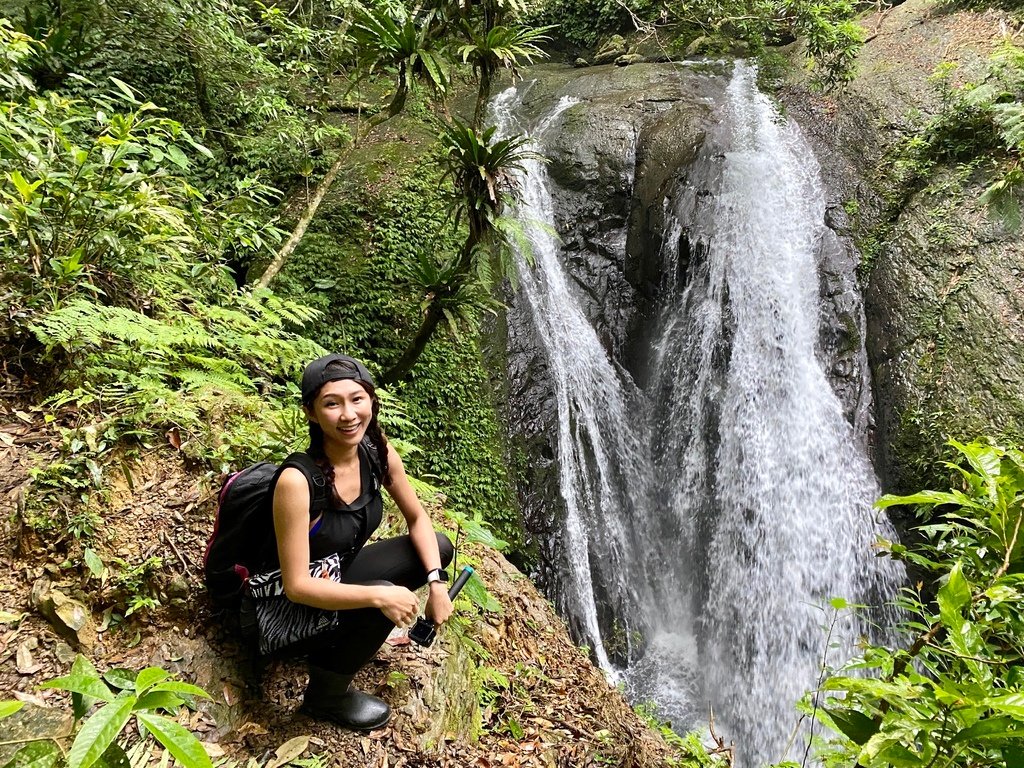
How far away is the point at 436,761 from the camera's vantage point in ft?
7.78

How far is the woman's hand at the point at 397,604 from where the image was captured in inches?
75.7

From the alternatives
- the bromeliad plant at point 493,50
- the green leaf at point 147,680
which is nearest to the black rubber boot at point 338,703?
the green leaf at point 147,680

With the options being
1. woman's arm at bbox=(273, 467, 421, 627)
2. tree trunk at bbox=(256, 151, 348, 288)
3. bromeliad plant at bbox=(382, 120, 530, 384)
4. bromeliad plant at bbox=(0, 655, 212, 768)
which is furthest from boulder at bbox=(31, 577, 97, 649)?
tree trunk at bbox=(256, 151, 348, 288)

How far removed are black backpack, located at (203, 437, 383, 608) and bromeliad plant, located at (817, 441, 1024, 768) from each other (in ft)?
5.78

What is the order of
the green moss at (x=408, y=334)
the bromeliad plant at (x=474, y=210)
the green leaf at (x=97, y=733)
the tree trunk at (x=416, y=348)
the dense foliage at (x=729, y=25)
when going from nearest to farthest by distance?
the green leaf at (x=97, y=733) → the bromeliad plant at (x=474, y=210) → the tree trunk at (x=416, y=348) → the green moss at (x=408, y=334) → the dense foliage at (x=729, y=25)

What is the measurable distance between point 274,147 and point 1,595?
261 inches

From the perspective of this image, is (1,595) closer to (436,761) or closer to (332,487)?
(332,487)

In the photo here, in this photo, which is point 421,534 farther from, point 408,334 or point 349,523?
point 408,334

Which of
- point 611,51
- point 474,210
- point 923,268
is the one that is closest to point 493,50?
point 474,210

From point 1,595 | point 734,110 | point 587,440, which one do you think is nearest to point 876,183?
point 734,110

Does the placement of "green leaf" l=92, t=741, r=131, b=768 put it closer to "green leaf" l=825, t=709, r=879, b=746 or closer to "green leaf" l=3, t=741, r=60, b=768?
"green leaf" l=3, t=741, r=60, b=768

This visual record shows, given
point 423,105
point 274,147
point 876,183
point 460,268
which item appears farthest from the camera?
point 423,105

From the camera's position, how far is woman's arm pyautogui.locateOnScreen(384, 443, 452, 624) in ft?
Result: 7.34

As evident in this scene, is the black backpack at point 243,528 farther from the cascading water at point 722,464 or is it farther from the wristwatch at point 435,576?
the cascading water at point 722,464
